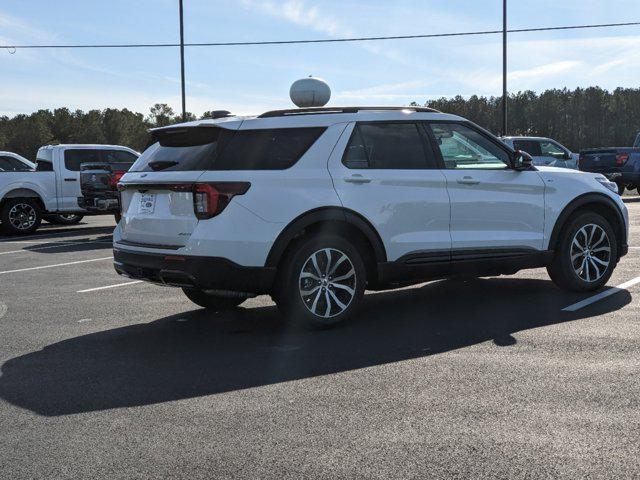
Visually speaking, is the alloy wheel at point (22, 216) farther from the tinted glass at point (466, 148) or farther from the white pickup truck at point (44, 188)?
the tinted glass at point (466, 148)

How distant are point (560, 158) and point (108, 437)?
20311mm

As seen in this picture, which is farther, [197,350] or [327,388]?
[197,350]

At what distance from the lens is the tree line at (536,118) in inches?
5645

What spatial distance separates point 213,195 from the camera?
6.22 m

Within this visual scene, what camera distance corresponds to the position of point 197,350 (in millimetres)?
6102

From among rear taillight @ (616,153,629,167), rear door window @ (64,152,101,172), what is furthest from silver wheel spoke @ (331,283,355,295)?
rear taillight @ (616,153,629,167)

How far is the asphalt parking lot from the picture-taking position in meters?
3.71

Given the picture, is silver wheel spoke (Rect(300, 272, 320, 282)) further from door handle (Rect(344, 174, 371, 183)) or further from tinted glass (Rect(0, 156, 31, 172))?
tinted glass (Rect(0, 156, 31, 172))

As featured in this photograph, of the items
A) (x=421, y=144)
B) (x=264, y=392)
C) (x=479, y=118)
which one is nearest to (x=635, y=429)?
(x=264, y=392)

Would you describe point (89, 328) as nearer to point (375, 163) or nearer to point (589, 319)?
Result: point (375, 163)

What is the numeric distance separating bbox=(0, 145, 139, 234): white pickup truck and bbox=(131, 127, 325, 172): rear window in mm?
12514

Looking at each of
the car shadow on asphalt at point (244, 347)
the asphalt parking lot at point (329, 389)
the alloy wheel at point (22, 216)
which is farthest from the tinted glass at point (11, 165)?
the car shadow on asphalt at point (244, 347)

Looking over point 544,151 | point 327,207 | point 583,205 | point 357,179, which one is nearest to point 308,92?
point 544,151

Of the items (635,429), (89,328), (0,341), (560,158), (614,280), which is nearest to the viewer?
(635,429)
